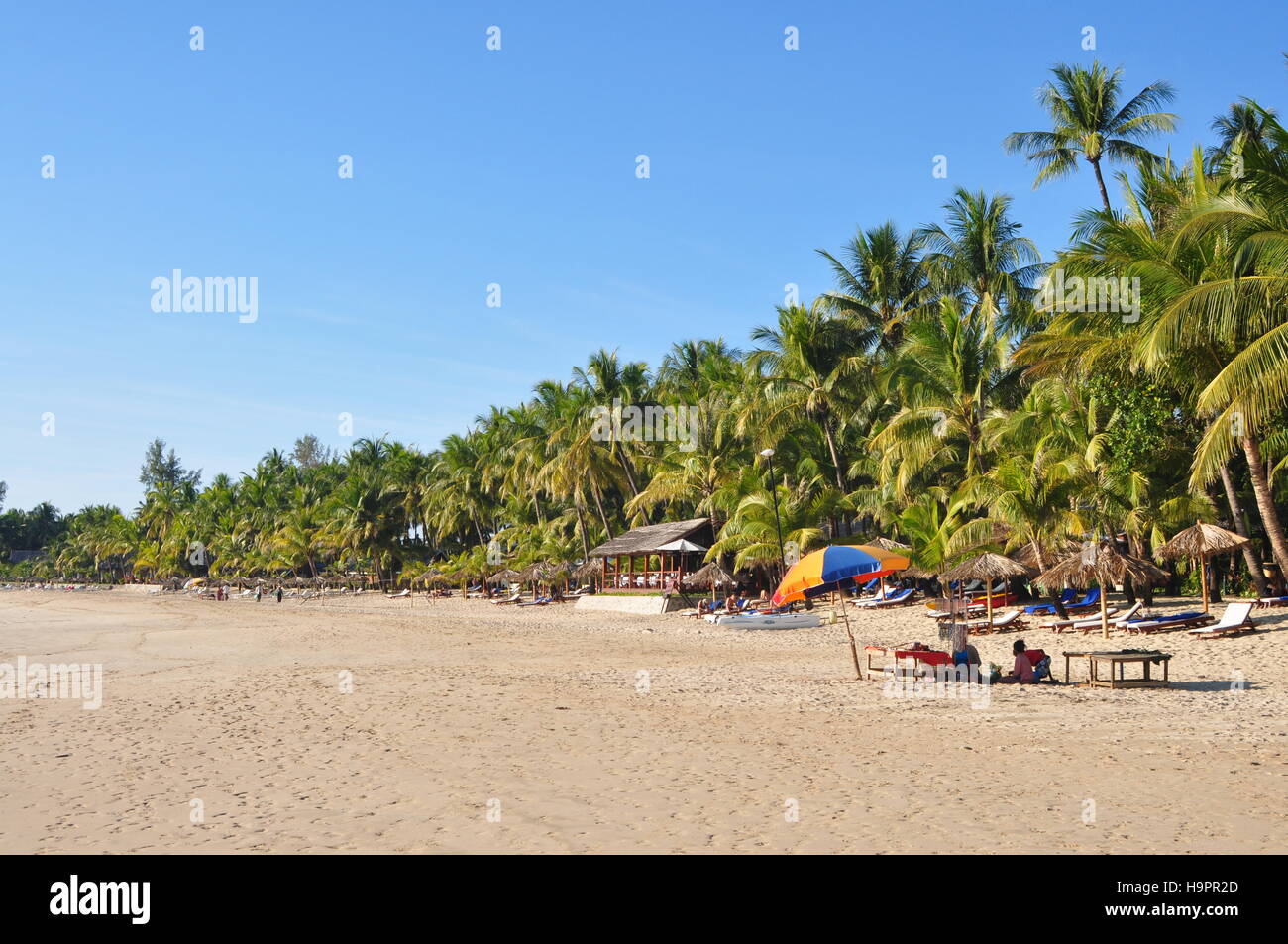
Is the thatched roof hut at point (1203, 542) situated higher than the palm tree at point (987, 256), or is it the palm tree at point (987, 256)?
the palm tree at point (987, 256)

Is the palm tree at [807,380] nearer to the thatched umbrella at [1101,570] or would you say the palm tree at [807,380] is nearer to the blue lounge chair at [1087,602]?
the blue lounge chair at [1087,602]

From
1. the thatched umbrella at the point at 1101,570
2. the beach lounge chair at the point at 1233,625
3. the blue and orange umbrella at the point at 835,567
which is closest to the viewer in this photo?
the blue and orange umbrella at the point at 835,567

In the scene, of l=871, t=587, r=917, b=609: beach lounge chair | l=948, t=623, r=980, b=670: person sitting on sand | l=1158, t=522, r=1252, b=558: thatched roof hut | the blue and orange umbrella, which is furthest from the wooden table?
l=871, t=587, r=917, b=609: beach lounge chair

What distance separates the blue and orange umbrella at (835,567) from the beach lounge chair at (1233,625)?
25.9 ft

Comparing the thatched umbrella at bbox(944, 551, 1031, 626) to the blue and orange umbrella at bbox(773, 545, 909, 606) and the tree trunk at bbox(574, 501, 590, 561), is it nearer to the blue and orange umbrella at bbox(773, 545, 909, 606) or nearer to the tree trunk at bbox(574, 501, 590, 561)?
the blue and orange umbrella at bbox(773, 545, 909, 606)

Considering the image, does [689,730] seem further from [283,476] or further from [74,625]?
[283,476]

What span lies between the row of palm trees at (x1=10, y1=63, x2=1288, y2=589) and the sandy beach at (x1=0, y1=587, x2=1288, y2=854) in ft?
17.9

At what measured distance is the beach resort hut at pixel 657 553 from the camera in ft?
126

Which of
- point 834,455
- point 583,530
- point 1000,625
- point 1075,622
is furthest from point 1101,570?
point 583,530

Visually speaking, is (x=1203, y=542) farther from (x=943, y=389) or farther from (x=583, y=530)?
(x=583, y=530)

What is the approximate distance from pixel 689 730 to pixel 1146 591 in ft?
58.0

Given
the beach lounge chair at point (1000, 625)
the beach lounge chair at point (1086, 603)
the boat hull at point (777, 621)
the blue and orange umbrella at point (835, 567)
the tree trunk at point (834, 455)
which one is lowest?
the boat hull at point (777, 621)

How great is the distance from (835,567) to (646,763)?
5.36 m

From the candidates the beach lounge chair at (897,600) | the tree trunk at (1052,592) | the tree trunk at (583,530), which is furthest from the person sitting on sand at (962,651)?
the tree trunk at (583,530)
